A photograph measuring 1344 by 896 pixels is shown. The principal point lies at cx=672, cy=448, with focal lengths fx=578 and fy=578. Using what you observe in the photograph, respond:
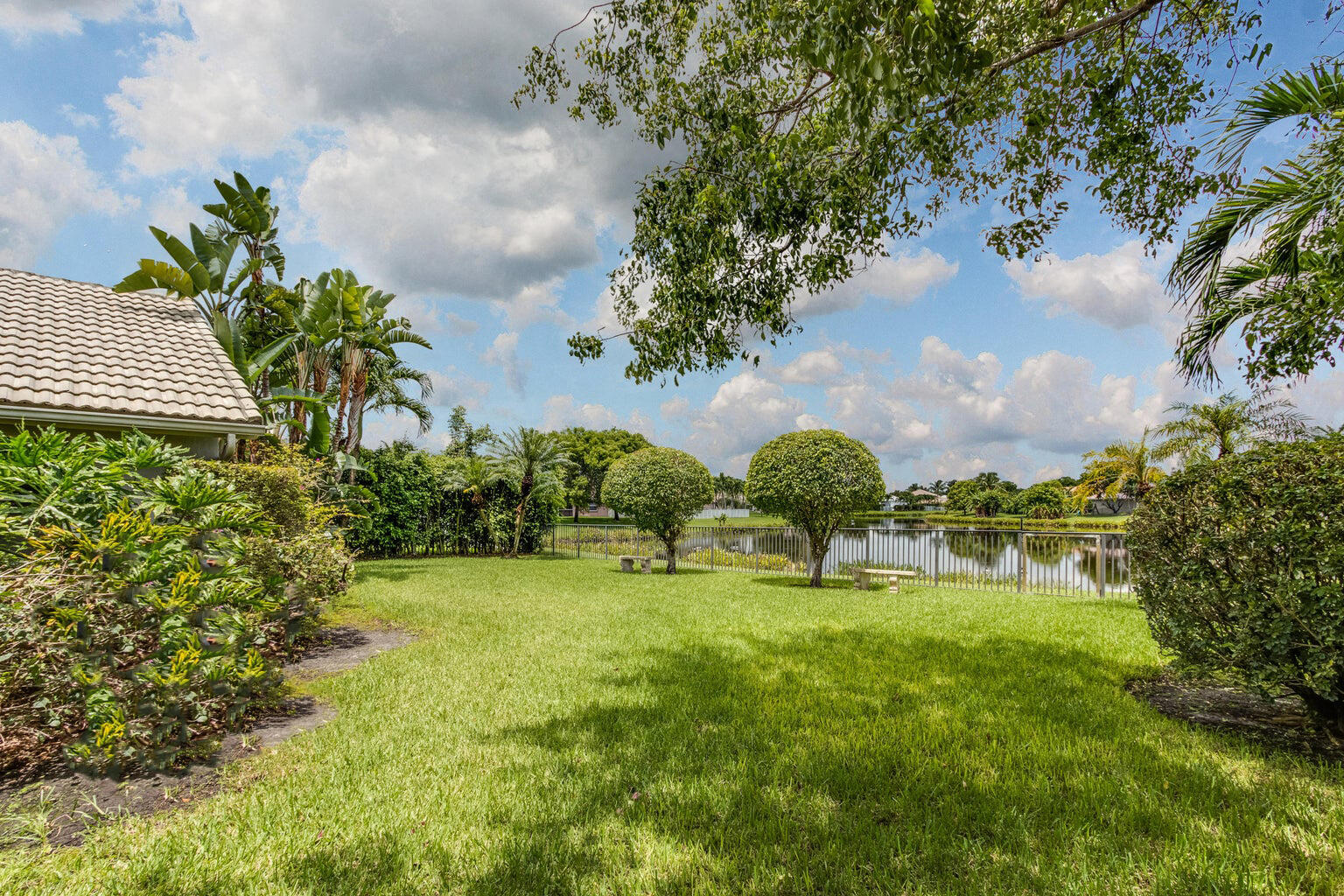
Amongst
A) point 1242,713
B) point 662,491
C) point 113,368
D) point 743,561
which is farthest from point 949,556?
point 113,368

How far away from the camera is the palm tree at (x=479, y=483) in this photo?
2273 centimetres

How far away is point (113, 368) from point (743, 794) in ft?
32.9

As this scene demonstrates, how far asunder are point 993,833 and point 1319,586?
9.16 ft

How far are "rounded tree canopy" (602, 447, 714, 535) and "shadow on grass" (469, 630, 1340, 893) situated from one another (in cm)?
1222

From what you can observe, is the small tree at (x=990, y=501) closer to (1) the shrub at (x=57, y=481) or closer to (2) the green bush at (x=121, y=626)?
(2) the green bush at (x=121, y=626)

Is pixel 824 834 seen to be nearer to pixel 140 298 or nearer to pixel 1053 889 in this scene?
pixel 1053 889

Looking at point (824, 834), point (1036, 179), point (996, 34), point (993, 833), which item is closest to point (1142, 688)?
point (993, 833)

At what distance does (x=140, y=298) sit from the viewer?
36.7 ft

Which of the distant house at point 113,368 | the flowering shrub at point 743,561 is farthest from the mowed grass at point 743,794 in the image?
the flowering shrub at point 743,561

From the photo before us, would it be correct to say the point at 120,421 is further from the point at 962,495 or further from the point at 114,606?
the point at 962,495

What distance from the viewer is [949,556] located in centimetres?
1455

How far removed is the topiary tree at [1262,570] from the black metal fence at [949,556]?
5.85 metres

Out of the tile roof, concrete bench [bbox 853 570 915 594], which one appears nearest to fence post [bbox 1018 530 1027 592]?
concrete bench [bbox 853 570 915 594]

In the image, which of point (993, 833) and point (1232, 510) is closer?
point (993, 833)
